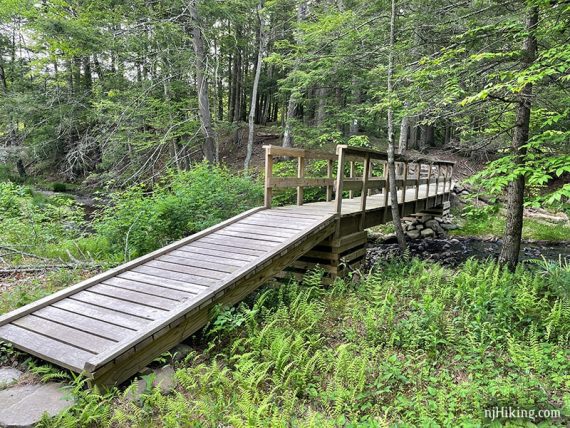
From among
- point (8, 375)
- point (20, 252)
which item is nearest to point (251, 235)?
point (8, 375)

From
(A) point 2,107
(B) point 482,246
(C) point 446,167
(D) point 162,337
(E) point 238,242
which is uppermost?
(A) point 2,107

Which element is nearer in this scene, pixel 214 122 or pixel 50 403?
pixel 50 403

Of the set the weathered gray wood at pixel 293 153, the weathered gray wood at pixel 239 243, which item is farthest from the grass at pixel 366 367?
the weathered gray wood at pixel 293 153

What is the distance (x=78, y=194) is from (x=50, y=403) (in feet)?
61.7

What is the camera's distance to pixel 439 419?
2686 millimetres

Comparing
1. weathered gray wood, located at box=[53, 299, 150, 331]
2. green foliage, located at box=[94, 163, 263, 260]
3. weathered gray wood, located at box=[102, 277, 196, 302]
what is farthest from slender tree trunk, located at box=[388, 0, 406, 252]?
weathered gray wood, located at box=[53, 299, 150, 331]

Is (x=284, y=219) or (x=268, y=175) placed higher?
(x=268, y=175)

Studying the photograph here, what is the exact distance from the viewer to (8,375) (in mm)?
3023

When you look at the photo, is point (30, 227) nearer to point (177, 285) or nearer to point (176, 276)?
point (176, 276)

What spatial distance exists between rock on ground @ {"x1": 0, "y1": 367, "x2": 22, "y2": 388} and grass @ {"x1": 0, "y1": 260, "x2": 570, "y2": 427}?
0.25 metres

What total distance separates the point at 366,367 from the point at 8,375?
321 centimetres

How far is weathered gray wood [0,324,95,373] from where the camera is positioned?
9.77 feet

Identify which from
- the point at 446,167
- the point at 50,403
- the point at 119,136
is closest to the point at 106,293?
the point at 50,403

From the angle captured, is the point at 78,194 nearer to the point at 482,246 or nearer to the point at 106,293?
the point at 106,293
